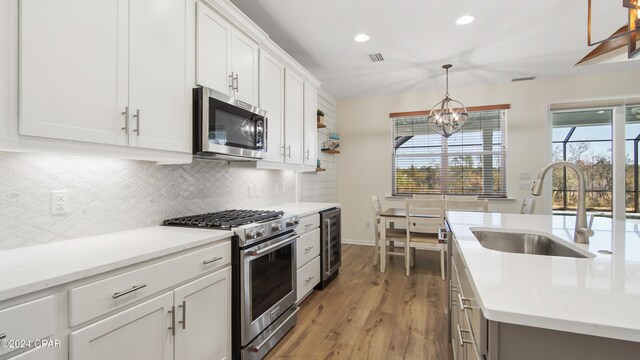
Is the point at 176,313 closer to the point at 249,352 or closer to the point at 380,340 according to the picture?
the point at 249,352

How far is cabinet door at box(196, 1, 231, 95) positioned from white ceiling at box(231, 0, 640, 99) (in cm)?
62

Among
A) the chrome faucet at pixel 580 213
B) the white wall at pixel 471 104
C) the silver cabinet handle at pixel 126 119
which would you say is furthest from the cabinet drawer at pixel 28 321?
the white wall at pixel 471 104

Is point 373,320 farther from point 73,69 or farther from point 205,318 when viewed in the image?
point 73,69

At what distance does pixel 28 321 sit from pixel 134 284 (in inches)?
13.4

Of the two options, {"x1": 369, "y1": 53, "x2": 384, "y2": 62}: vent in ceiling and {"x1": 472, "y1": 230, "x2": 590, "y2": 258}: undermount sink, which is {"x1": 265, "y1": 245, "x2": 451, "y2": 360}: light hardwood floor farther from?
{"x1": 369, "y1": 53, "x2": 384, "y2": 62}: vent in ceiling

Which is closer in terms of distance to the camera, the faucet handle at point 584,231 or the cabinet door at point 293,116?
the faucet handle at point 584,231

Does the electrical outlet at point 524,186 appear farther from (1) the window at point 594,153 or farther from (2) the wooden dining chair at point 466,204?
(2) the wooden dining chair at point 466,204

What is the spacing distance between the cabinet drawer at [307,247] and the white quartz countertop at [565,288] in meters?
1.63

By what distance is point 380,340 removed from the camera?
2.27 m

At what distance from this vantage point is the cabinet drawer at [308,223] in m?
2.79

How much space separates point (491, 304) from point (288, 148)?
2.63 m

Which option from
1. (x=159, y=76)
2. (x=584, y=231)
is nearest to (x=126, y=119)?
(x=159, y=76)

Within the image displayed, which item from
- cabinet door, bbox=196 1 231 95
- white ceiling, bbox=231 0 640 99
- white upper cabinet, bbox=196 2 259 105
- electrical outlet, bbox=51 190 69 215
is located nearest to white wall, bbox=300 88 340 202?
white ceiling, bbox=231 0 640 99

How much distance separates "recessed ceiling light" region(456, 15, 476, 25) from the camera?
9.11 ft
